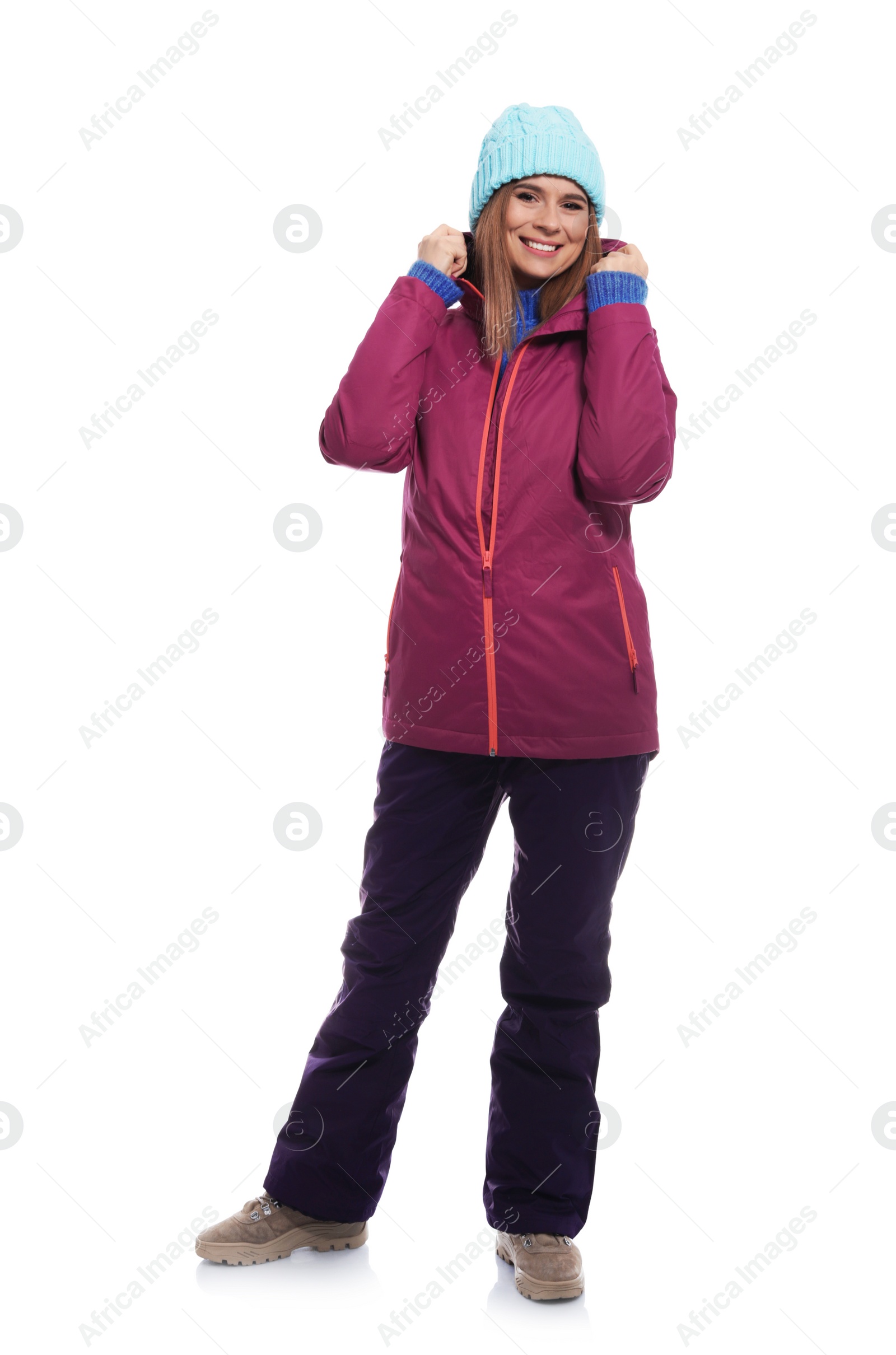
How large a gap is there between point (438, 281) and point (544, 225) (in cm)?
19

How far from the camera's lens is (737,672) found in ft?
10.0

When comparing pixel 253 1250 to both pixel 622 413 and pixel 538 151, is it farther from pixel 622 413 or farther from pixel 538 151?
pixel 538 151

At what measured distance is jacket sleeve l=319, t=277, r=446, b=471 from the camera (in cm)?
209

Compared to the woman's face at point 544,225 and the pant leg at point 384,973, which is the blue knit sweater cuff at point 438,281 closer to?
the woman's face at point 544,225

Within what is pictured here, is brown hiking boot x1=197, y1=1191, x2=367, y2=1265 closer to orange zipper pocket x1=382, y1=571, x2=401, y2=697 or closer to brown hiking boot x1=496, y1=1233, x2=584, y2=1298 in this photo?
brown hiking boot x1=496, y1=1233, x2=584, y2=1298

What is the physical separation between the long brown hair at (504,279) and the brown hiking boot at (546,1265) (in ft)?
4.89

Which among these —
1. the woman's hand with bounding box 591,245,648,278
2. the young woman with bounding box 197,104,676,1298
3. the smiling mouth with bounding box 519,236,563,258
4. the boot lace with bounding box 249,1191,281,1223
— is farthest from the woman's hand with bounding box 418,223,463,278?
the boot lace with bounding box 249,1191,281,1223

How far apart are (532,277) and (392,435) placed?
1.16 feet

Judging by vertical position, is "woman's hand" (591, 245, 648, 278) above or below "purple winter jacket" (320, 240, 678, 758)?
above

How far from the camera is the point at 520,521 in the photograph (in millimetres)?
2082

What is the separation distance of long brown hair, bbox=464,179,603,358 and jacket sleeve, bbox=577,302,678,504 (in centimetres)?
13

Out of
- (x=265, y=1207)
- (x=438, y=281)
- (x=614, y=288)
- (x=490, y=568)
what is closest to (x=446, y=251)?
(x=438, y=281)

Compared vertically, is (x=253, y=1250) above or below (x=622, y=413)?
below

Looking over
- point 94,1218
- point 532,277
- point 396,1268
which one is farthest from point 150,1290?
point 532,277
